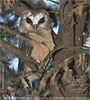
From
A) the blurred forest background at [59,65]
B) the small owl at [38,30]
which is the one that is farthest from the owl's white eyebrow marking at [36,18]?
the blurred forest background at [59,65]

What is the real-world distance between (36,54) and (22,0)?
52 centimetres

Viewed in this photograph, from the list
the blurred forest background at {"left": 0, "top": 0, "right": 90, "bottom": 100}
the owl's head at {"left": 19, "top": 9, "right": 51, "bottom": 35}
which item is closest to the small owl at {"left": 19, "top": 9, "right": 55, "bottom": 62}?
the owl's head at {"left": 19, "top": 9, "right": 51, "bottom": 35}

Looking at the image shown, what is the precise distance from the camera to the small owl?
1.96 metres

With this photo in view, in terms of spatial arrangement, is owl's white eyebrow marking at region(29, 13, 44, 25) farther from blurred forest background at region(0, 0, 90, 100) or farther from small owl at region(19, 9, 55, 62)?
blurred forest background at region(0, 0, 90, 100)

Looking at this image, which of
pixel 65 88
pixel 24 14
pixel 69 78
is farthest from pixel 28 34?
pixel 69 78

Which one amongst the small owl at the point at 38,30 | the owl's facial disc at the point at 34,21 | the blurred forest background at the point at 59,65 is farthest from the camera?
the owl's facial disc at the point at 34,21

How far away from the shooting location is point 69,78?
47.3 inches

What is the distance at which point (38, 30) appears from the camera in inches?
86.7

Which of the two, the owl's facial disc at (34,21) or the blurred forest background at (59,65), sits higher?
the owl's facial disc at (34,21)

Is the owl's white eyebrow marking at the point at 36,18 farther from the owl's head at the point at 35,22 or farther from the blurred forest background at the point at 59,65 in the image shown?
the blurred forest background at the point at 59,65

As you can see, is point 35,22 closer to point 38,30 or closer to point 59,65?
point 38,30

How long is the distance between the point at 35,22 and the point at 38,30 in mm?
151

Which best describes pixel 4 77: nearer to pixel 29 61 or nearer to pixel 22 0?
pixel 29 61

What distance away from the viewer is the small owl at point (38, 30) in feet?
6.41
